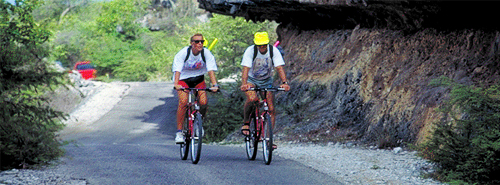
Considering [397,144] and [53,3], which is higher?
[53,3]

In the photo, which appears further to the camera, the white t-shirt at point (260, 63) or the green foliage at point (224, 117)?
the green foliage at point (224, 117)

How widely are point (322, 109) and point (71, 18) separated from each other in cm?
8063

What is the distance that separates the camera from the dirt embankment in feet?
41.3

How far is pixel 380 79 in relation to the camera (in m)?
15.6

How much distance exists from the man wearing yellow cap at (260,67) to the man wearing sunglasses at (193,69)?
51 centimetres

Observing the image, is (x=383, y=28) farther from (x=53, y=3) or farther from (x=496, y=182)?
(x=53, y=3)

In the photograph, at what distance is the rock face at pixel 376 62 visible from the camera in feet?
41.5

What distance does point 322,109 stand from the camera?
17.5 meters

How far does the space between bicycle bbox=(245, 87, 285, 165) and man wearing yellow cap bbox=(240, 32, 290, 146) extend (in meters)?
0.11

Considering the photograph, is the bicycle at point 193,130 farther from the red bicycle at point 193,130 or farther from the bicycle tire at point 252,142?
the bicycle tire at point 252,142

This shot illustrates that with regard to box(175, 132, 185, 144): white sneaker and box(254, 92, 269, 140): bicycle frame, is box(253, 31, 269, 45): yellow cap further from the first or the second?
box(175, 132, 185, 144): white sneaker

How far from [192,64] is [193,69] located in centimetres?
15

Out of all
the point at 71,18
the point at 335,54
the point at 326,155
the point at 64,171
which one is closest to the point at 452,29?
the point at 326,155

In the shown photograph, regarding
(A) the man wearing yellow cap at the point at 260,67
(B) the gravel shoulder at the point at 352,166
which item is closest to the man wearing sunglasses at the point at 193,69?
(A) the man wearing yellow cap at the point at 260,67
